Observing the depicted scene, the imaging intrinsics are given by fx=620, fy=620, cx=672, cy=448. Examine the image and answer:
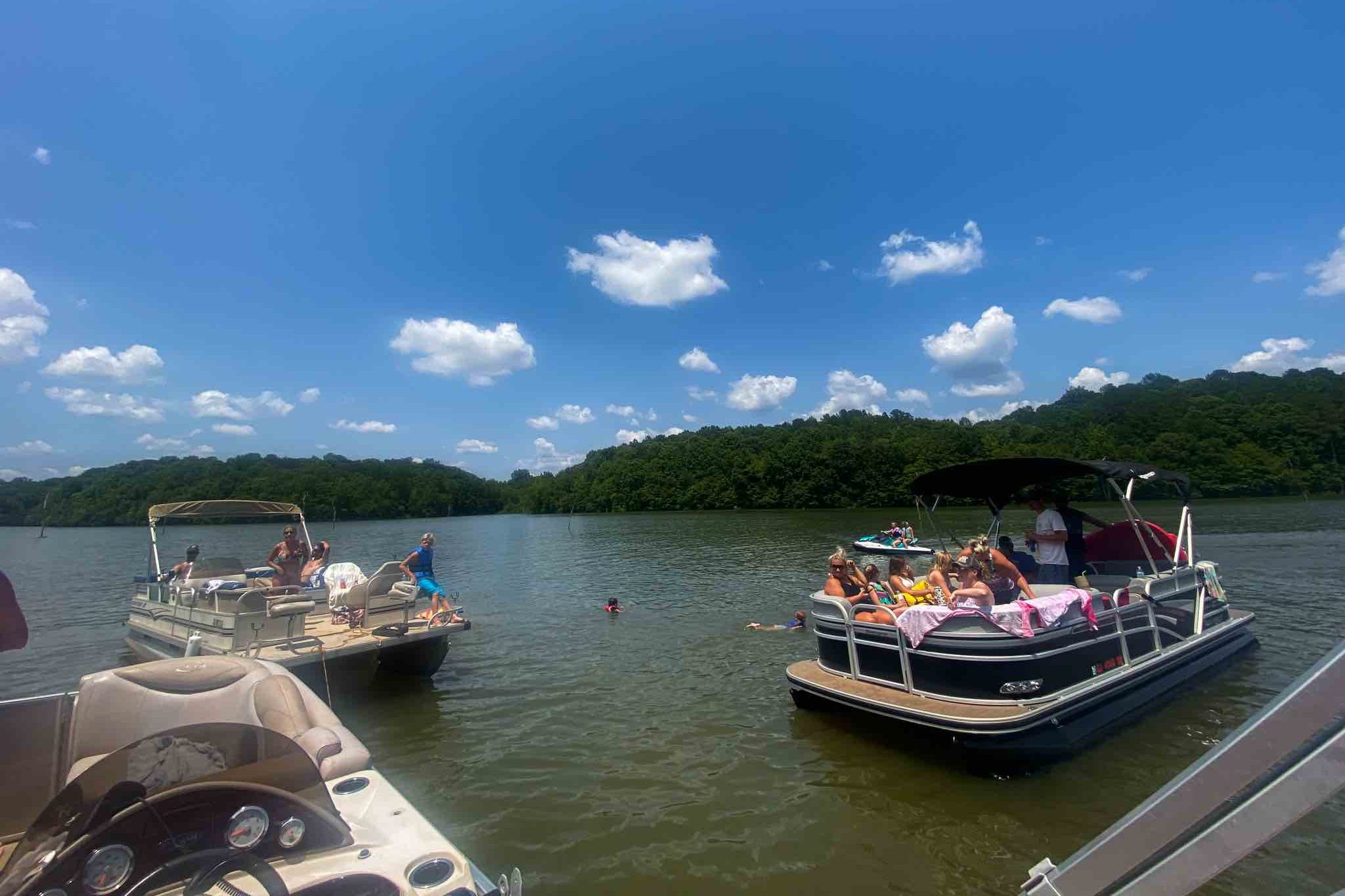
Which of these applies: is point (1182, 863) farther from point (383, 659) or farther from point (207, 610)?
point (207, 610)

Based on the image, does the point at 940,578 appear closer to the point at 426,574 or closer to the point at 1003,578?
the point at 1003,578

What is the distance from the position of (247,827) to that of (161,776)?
1.81ft

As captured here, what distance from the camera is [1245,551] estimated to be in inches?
1014

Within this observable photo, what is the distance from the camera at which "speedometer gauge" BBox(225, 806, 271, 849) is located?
261 centimetres

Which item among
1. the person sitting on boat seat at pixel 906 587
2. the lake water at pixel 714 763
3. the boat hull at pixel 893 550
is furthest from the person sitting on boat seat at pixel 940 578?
the boat hull at pixel 893 550

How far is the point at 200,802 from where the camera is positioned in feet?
8.36

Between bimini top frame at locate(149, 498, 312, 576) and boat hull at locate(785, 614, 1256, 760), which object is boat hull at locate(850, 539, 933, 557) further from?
bimini top frame at locate(149, 498, 312, 576)

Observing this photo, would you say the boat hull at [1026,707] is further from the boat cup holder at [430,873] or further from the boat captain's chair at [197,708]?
the boat captain's chair at [197,708]

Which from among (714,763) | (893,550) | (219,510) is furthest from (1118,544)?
(893,550)

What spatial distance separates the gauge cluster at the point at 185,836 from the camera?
7.57 ft

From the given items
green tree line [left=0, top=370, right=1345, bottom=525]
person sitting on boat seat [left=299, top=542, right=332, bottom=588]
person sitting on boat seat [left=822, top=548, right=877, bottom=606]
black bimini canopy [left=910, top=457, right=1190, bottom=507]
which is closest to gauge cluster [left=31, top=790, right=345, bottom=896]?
person sitting on boat seat [left=822, top=548, right=877, bottom=606]

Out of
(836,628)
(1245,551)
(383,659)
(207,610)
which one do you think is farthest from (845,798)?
(1245,551)

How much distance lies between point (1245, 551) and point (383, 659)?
107 ft

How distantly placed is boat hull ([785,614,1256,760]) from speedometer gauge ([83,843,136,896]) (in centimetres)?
620
